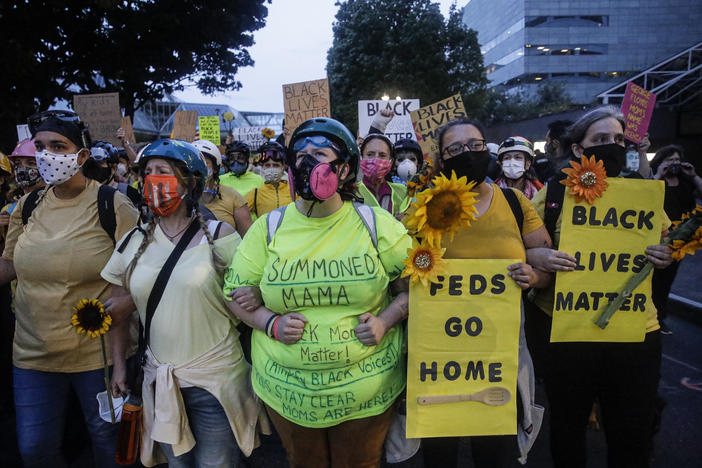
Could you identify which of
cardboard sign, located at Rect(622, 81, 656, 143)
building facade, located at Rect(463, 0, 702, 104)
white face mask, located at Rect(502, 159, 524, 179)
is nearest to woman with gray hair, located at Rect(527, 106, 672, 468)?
white face mask, located at Rect(502, 159, 524, 179)

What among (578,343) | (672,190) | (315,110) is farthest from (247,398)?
(672,190)

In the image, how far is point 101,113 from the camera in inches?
243

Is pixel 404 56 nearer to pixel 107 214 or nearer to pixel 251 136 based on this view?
pixel 251 136

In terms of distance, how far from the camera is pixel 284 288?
194cm

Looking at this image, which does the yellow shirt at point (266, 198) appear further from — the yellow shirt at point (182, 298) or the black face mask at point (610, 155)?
the black face mask at point (610, 155)

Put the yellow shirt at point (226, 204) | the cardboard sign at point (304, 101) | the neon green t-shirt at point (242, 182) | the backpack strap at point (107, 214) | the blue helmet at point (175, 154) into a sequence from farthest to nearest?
the cardboard sign at point (304, 101)
the neon green t-shirt at point (242, 182)
the yellow shirt at point (226, 204)
the backpack strap at point (107, 214)
the blue helmet at point (175, 154)

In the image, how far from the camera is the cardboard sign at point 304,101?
6266 mm

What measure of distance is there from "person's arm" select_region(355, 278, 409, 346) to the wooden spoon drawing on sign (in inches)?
15.3

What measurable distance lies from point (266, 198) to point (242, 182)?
30.6 inches

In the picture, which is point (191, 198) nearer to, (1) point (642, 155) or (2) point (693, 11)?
(1) point (642, 155)

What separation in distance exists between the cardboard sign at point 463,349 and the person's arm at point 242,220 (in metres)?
2.50

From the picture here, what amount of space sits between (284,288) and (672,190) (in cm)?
514

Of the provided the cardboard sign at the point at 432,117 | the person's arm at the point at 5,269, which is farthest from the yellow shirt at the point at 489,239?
the cardboard sign at the point at 432,117

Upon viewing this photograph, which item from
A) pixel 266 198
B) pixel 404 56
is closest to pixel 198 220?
pixel 266 198
